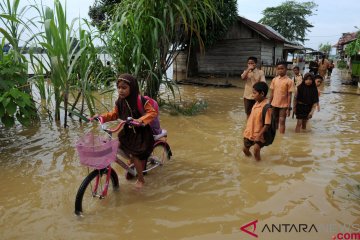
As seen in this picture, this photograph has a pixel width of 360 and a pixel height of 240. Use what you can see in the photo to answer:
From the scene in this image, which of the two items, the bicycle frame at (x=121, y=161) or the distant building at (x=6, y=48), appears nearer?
the bicycle frame at (x=121, y=161)

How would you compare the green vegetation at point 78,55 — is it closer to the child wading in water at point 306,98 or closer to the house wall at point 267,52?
the child wading in water at point 306,98

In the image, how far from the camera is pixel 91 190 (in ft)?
10.4

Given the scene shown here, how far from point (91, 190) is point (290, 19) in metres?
45.4

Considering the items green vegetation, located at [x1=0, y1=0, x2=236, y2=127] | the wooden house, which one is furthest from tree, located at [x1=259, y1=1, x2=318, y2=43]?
green vegetation, located at [x1=0, y1=0, x2=236, y2=127]

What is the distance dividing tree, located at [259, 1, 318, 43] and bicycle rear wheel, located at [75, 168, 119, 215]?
43.6 metres

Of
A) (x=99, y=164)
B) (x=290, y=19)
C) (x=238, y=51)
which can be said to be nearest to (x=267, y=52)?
(x=238, y=51)

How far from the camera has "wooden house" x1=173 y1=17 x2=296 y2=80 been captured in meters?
19.3

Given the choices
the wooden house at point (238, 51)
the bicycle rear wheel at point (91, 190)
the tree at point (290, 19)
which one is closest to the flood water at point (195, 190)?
the bicycle rear wheel at point (91, 190)

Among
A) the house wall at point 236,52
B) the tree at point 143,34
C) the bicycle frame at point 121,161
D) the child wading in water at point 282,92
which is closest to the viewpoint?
the bicycle frame at point 121,161

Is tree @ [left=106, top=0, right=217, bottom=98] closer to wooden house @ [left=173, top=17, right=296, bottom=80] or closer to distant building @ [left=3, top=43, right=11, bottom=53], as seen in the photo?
distant building @ [left=3, top=43, right=11, bottom=53]

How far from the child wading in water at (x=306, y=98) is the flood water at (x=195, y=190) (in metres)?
0.41

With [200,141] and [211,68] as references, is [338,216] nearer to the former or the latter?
[200,141]

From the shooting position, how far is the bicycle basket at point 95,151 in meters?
2.73

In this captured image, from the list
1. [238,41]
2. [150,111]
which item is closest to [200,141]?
[150,111]
